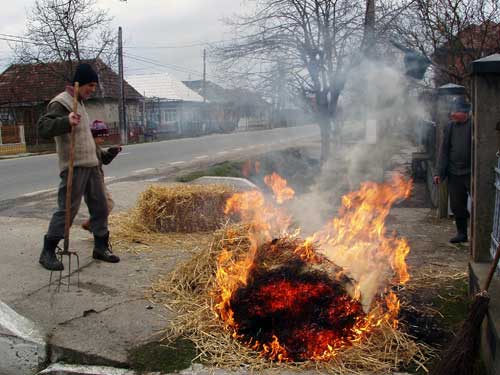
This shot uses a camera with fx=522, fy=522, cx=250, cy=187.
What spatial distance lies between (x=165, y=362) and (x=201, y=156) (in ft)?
59.9

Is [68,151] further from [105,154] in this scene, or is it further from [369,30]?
[369,30]

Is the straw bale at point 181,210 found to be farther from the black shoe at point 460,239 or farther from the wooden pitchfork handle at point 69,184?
the black shoe at point 460,239

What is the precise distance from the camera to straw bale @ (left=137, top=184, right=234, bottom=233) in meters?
6.72

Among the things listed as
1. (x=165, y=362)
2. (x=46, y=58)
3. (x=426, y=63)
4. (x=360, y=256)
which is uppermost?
(x=46, y=58)

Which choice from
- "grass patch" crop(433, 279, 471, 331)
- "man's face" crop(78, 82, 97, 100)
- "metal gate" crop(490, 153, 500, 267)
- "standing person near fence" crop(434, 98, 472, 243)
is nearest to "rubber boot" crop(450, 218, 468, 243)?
"standing person near fence" crop(434, 98, 472, 243)

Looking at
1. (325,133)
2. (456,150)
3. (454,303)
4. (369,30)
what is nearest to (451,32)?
(369,30)

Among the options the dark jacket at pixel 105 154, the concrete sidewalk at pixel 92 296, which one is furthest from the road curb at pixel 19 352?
the dark jacket at pixel 105 154

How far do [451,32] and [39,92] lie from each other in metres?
31.8

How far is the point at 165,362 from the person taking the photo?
10.8 feet

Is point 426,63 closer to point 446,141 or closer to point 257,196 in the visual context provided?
point 446,141

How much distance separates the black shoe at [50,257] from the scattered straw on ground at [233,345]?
110cm

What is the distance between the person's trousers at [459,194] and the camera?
663 cm

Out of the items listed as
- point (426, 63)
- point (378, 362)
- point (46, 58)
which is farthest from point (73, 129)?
point (46, 58)

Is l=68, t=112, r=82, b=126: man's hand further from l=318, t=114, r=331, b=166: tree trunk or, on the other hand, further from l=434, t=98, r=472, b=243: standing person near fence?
l=318, t=114, r=331, b=166: tree trunk
